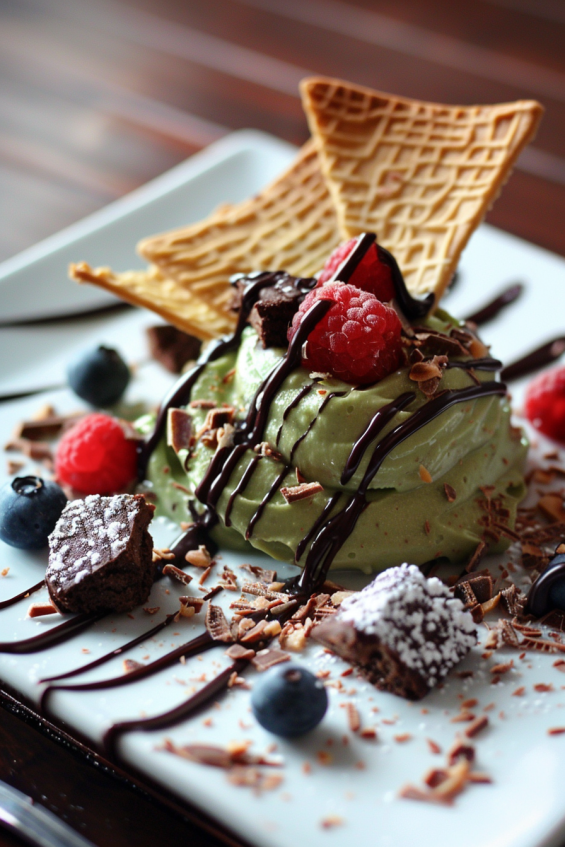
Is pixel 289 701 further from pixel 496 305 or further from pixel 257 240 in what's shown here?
pixel 496 305

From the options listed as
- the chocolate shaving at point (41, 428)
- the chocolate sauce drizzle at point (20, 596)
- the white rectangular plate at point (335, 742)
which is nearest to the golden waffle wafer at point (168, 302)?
the chocolate shaving at point (41, 428)

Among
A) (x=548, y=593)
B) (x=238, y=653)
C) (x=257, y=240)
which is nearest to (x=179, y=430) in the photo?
(x=238, y=653)

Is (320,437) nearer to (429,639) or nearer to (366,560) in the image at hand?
(366,560)

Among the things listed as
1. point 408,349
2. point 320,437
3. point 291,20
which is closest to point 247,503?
point 320,437

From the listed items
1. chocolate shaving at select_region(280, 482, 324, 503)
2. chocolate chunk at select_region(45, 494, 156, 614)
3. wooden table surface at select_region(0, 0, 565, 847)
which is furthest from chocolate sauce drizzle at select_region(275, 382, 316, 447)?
wooden table surface at select_region(0, 0, 565, 847)

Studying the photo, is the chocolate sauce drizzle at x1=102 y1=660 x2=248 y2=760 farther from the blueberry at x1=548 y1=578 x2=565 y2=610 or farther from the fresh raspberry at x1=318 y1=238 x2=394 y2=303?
the fresh raspberry at x1=318 y1=238 x2=394 y2=303

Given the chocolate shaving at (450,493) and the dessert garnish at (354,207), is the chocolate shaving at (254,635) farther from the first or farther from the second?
the dessert garnish at (354,207)
